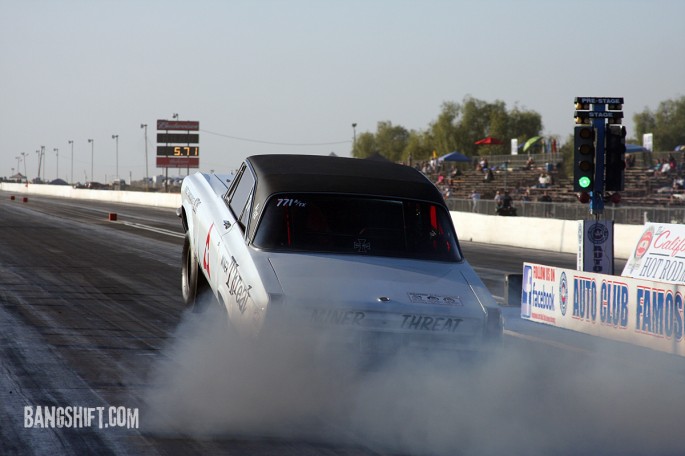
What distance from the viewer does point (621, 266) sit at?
879 inches

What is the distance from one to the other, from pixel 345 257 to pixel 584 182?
28.1ft

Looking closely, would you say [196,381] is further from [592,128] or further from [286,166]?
[592,128]

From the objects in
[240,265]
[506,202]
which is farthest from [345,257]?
[506,202]

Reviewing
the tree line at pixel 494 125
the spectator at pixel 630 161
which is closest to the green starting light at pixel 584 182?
the spectator at pixel 630 161

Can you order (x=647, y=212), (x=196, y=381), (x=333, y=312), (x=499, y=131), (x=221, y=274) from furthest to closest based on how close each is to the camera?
(x=499, y=131) < (x=647, y=212) < (x=221, y=274) < (x=196, y=381) < (x=333, y=312)

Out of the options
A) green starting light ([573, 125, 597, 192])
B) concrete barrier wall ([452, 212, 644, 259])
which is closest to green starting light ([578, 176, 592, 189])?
green starting light ([573, 125, 597, 192])

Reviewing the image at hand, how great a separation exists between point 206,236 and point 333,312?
3.00 m

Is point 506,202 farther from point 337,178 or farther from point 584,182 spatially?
point 337,178

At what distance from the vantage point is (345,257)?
7.13 meters

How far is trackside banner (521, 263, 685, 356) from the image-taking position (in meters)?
10.1

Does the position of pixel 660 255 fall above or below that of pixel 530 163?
below

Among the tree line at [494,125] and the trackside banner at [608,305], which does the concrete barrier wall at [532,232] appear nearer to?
the trackside banner at [608,305]

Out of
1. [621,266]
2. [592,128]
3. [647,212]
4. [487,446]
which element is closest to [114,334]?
[487,446]

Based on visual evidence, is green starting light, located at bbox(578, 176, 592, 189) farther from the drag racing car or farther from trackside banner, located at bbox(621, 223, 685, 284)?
the drag racing car
